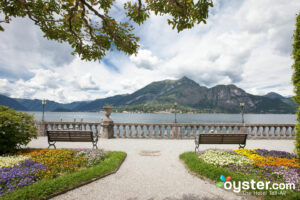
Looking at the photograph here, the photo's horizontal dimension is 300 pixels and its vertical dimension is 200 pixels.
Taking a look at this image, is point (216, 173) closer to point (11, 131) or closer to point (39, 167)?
point (39, 167)

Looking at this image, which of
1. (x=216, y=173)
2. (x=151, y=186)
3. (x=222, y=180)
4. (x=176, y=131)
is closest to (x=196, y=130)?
A: (x=176, y=131)

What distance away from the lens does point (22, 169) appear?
183 inches

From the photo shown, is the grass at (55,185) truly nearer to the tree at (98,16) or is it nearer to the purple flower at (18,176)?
the purple flower at (18,176)

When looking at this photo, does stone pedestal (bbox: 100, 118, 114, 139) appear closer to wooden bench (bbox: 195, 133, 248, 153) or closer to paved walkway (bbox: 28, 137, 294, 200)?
paved walkway (bbox: 28, 137, 294, 200)

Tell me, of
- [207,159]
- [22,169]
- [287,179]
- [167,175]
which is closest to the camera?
[287,179]

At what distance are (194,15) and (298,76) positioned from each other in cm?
558

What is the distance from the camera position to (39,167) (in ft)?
16.1

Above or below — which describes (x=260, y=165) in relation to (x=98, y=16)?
below

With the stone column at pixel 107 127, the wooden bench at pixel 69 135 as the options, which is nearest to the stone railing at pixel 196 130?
the stone column at pixel 107 127

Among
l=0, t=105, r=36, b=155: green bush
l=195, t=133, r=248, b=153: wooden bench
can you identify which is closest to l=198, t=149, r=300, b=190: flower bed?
l=195, t=133, r=248, b=153: wooden bench

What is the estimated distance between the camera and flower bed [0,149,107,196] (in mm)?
4023

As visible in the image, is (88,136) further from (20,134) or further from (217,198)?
(217,198)

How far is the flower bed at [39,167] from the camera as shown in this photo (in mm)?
4023

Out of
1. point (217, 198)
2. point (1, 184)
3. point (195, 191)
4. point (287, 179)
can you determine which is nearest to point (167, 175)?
point (195, 191)
